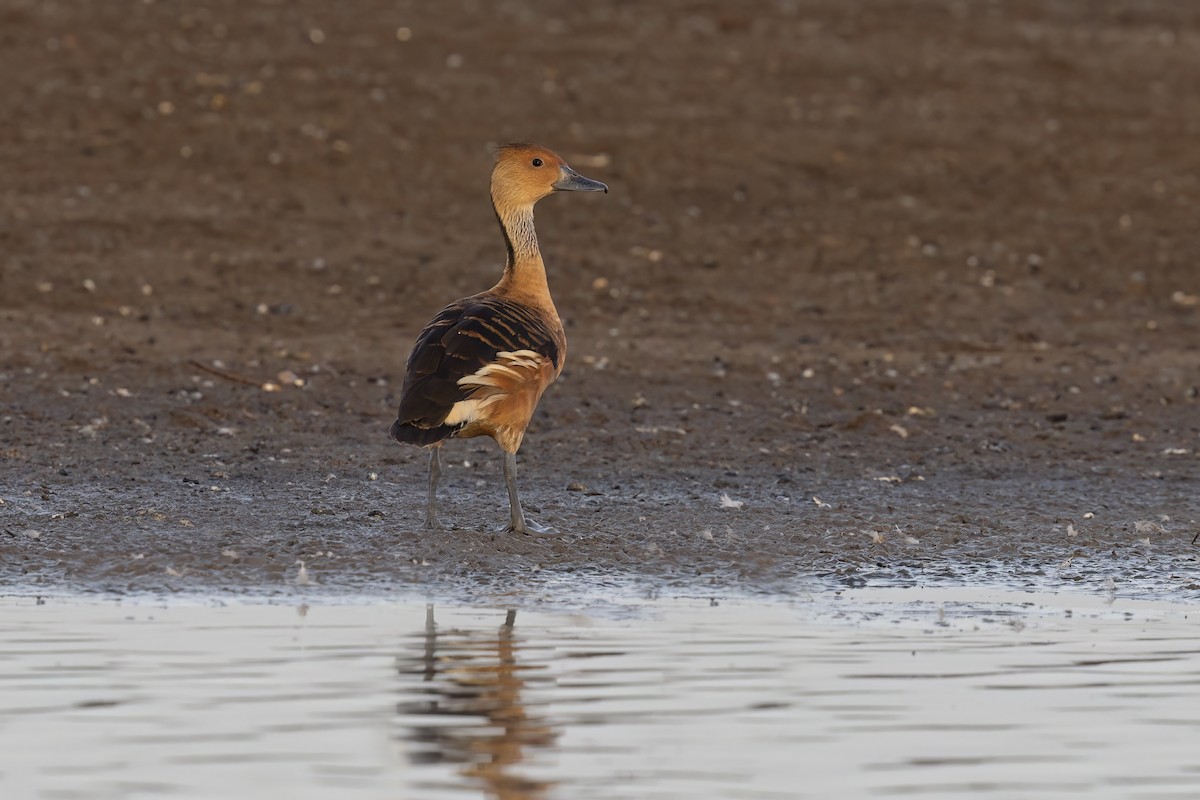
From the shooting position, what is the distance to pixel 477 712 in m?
6.41

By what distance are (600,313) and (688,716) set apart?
1070 centimetres

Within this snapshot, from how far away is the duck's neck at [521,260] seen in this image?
34.7ft

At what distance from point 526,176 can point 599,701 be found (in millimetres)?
5162

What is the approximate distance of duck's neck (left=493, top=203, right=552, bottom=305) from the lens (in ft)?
34.7

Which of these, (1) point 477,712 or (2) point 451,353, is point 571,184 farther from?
(1) point 477,712

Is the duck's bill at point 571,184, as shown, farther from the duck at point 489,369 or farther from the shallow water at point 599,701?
the shallow water at point 599,701

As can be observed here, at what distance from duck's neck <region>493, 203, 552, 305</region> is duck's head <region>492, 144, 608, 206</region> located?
0.07 meters

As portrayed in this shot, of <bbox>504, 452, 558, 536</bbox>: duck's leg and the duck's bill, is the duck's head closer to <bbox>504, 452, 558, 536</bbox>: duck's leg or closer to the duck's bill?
the duck's bill

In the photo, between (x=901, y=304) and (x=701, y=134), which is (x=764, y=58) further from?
(x=901, y=304)

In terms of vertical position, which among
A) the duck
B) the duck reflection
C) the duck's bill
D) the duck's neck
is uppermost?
the duck's bill

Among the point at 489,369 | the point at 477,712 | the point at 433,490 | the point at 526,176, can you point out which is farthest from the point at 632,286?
the point at 477,712

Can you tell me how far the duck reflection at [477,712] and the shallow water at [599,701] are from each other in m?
0.01

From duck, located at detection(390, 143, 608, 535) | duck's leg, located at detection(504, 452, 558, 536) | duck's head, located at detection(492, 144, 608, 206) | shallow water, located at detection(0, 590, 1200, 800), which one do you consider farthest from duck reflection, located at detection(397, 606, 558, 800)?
duck's head, located at detection(492, 144, 608, 206)

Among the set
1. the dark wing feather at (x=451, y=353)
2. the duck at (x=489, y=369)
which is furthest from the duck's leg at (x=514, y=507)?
the dark wing feather at (x=451, y=353)
